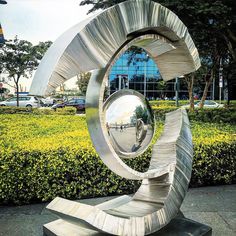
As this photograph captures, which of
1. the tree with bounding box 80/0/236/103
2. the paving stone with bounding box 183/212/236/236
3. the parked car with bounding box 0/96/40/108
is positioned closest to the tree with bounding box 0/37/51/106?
the parked car with bounding box 0/96/40/108

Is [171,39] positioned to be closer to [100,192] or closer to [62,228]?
[62,228]

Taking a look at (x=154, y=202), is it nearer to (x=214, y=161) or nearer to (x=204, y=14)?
(x=214, y=161)

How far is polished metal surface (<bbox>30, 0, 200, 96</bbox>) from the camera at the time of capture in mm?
2473

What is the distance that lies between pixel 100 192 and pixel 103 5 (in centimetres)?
806

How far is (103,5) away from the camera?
11.8 meters

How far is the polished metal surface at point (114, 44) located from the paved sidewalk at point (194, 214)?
2.07m

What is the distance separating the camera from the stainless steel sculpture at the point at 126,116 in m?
2.62

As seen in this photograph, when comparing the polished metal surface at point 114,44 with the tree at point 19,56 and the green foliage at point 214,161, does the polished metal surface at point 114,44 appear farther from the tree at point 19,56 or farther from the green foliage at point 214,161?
the tree at point 19,56

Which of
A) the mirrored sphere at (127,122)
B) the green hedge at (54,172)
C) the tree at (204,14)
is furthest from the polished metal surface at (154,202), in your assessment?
the tree at (204,14)

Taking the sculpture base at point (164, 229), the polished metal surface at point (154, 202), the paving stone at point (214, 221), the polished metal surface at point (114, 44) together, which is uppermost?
the polished metal surface at point (114, 44)

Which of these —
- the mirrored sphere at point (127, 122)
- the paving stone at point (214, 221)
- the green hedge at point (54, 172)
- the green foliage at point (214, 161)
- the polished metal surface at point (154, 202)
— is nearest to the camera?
the polished metal surface at point (154, 202)

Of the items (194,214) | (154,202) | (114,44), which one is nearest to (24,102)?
(194,214)

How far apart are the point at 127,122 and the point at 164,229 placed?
47.9 inches

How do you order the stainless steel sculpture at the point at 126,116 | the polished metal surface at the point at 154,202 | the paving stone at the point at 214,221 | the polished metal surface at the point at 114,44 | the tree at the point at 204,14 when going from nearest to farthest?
the polished metal surface at the point at 114,44, the stainless steel sculpture at the point at 126,116, the polished metal surface at the point at 154,202, the paving stone at the point at 214,221, the tree at the point at 204,14
